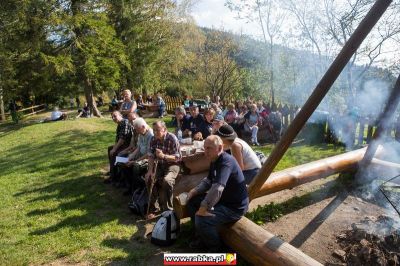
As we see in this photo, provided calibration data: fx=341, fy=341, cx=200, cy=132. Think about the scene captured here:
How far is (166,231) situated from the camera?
179 inches

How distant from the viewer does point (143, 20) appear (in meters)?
25.2

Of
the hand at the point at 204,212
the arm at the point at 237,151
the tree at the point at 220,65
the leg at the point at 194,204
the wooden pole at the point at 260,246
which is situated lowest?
the wooden pole at the point at 260,246

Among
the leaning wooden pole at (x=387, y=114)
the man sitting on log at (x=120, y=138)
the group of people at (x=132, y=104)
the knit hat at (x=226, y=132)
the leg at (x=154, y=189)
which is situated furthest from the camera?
the group of people at (x=132, y=104)

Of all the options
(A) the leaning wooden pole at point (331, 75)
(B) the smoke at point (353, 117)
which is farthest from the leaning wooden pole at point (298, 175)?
(B) the smoke at point (353, 117)

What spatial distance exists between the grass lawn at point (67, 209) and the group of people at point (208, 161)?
0.62 meters

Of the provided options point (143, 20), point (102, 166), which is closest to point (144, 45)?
point (143, 20)

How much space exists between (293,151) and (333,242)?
5070 mm

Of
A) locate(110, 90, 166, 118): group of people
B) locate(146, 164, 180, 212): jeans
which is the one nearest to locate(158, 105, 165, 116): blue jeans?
locate(110, 90, 166, 118): group of people

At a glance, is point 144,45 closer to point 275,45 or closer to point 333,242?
point 275,45

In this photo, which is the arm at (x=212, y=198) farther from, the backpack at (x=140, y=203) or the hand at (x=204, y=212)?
the backpack at (x=140, y=203)

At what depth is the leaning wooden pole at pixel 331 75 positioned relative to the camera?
368cm

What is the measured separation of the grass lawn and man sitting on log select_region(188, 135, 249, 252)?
2.97 ft

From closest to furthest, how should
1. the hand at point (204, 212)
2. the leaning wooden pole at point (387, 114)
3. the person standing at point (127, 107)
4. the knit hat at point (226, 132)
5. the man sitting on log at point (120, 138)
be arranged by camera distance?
the hand at point (204, 212) < the knit hat at point (226, 132) < the leaning wooden pole at point (387, 114) < the man sitting on log at point (120, 138) < the person standing at point (127, 107)

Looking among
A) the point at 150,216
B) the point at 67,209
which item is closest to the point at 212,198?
the point at 150,216
